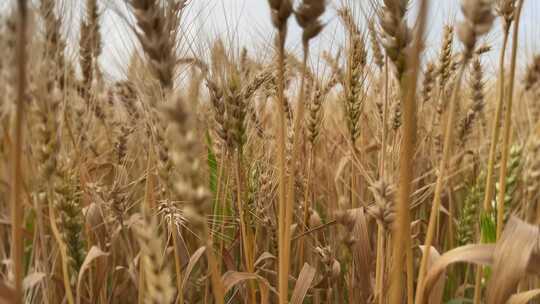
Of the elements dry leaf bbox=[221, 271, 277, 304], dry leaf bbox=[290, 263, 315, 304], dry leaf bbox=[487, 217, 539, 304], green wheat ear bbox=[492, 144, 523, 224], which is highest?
green wheat ear bbox=[492, 144, 523, 224]

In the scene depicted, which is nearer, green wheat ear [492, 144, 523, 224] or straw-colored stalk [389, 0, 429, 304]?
straw-colored stalk [389, 0, 429, 304]

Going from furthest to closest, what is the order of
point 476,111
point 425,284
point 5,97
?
point 476,111
point 425,284
point 5,97

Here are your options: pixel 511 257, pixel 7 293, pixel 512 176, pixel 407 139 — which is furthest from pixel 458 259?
pixel 7 293

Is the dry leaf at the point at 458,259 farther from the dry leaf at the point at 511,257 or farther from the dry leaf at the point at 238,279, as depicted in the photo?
the dry leaf at the point at 238,279

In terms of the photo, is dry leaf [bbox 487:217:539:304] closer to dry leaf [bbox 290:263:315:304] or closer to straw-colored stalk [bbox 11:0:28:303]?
dry leaf [bbox 290:263:315:304]

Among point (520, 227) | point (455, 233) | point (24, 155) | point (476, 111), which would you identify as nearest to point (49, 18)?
point (24, 155)

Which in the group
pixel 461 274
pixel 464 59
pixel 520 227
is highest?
pixel 464 59

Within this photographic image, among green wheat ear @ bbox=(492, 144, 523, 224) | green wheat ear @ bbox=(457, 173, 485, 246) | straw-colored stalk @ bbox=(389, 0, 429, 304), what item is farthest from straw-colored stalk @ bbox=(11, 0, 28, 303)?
green wheat ear @ bbox=(457, 173, 485, 246)

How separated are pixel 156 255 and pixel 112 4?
59cm

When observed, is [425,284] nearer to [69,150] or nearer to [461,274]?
[69,150]

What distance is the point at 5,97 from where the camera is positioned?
0.89m

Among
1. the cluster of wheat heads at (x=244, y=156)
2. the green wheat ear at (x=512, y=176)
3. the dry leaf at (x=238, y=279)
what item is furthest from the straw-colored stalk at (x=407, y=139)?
the green wheat ear at (x=512, y=176)

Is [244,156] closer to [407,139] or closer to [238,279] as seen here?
[238,279]

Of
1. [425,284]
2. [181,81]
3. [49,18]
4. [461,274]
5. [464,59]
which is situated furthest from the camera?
[461,274]
